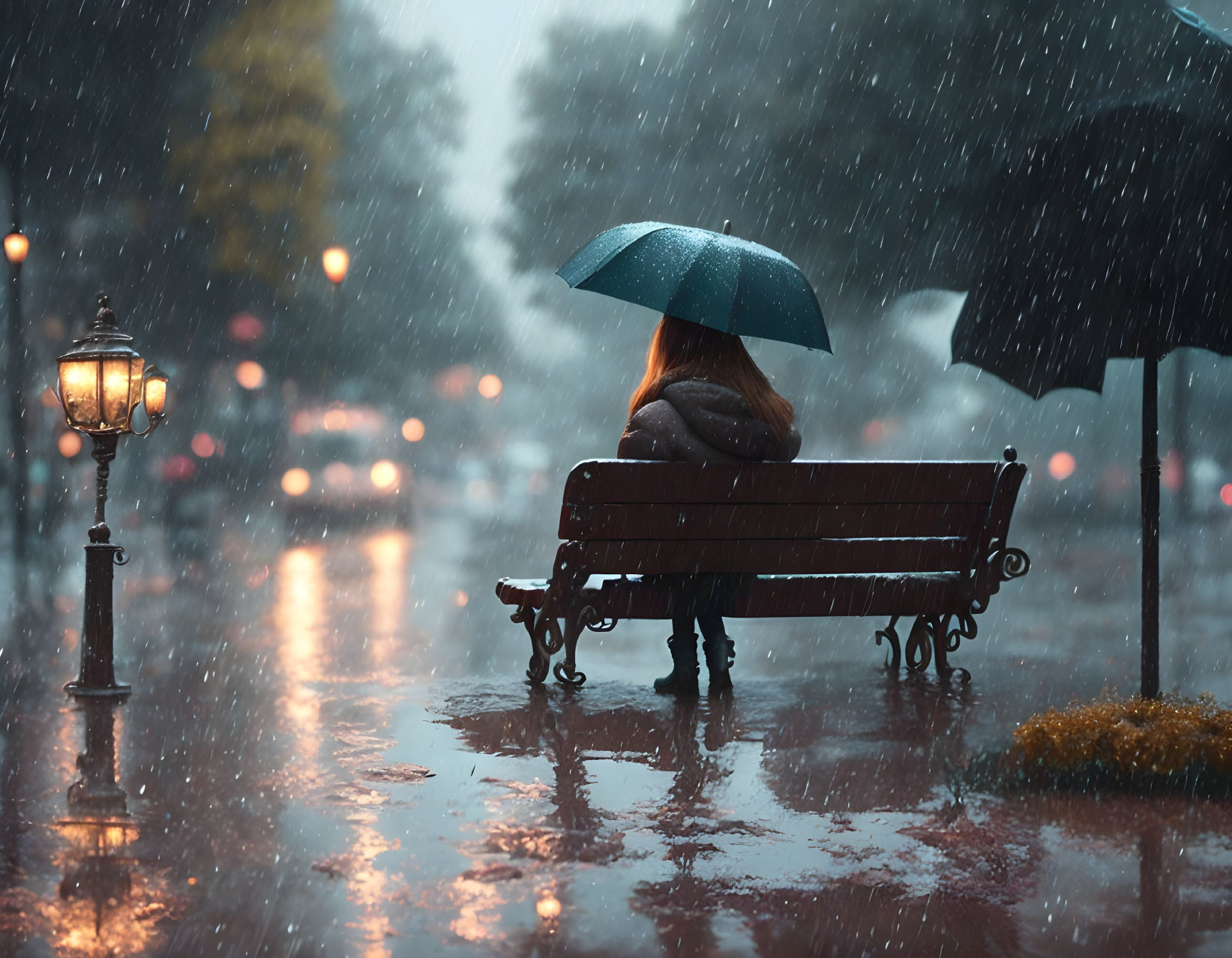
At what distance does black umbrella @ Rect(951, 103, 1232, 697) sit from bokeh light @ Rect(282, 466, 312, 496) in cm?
2802

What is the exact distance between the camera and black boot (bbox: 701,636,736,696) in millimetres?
7680

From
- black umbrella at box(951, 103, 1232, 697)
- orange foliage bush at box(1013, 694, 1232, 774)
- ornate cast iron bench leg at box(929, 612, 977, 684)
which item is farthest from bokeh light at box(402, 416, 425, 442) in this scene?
orange foliage bush at box(1013, 694, 1232, 774)

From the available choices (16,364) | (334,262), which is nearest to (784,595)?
(334,262)

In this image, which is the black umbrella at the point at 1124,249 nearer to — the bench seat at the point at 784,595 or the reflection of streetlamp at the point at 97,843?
the bench seat at the point at 784,595

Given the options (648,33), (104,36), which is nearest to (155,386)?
(104,36)

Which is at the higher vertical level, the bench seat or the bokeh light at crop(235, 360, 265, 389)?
the bokeh light at crop(235, 360, 265, 389)

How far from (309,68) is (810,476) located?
75.3 ft

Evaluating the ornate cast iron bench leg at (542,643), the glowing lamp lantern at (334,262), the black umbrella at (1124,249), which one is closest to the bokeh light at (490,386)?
the glowing lamp lantern at (334,262)

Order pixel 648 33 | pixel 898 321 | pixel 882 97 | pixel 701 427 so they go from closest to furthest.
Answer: pixel 701 427 < pixel 882 97 < pixel 648 33 < pixel 898 321

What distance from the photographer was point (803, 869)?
4.48 metres

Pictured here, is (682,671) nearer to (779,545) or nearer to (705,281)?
(779,545)

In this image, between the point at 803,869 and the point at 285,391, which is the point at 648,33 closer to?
the point at 285,391

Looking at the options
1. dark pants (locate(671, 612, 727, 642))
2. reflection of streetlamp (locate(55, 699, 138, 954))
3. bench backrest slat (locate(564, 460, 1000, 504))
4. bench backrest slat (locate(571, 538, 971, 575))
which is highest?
bench backrest slat (locate(564, 460, 1000, 504))

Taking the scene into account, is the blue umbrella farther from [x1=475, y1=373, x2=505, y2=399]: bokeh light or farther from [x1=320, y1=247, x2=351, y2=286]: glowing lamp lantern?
[x1=475, y1=373, x2=505, y2=399]: bokeh light
